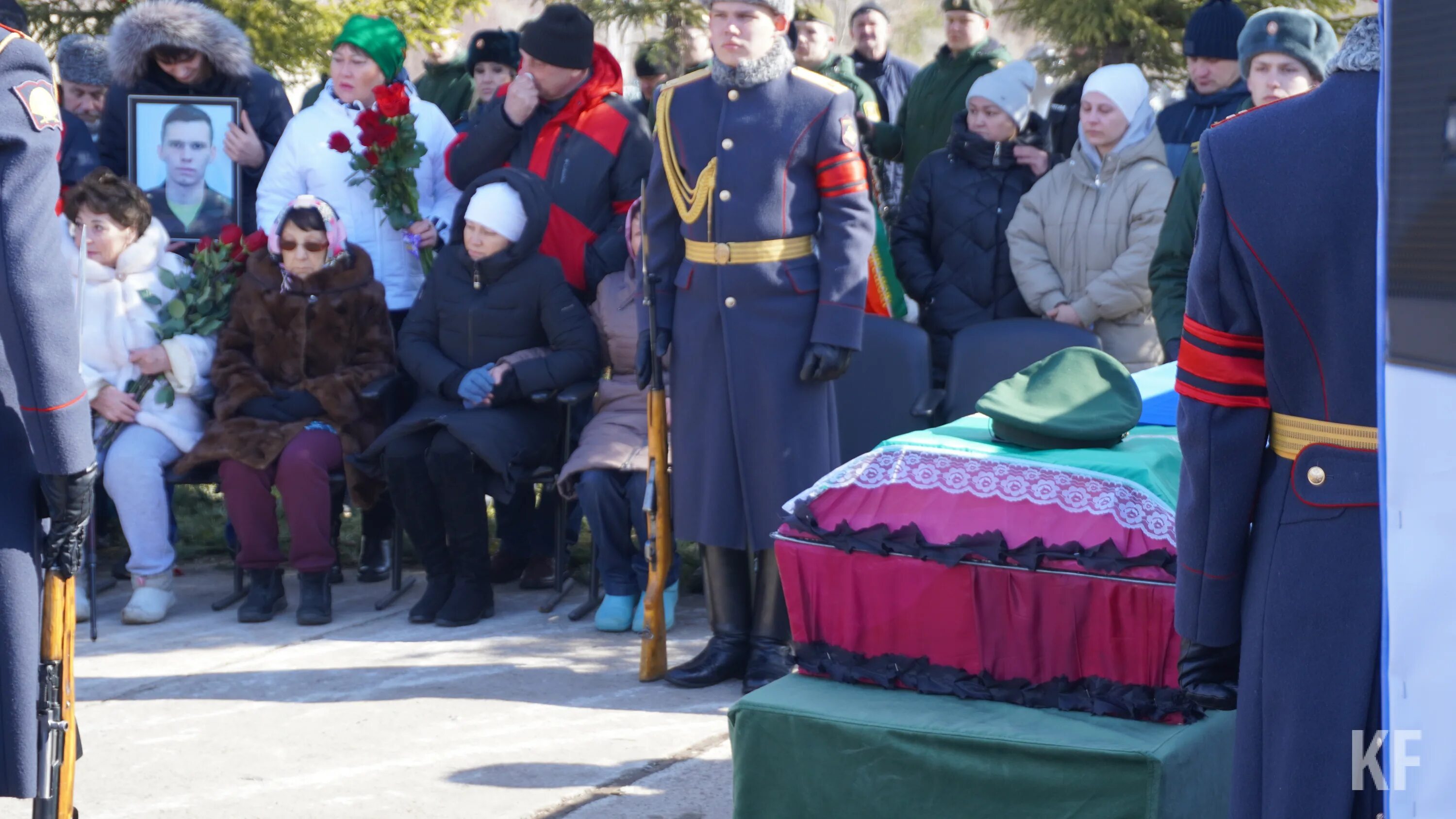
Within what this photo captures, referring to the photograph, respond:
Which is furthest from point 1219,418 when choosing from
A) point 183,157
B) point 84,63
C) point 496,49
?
point 84,63

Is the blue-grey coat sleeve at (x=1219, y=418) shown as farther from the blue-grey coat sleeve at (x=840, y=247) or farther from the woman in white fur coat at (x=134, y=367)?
the woman in white fur coat at (x=134, y=367)

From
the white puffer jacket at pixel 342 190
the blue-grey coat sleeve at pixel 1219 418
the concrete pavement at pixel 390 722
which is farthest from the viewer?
the white puffer jacket at pixel 342 190

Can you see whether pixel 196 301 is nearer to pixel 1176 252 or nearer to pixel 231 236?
pixel 231 236

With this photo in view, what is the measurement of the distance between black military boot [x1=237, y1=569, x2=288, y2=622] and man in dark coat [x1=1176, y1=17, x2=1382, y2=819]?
4185 millimetres

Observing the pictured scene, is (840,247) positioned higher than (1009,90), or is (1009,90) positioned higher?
(1009,90)

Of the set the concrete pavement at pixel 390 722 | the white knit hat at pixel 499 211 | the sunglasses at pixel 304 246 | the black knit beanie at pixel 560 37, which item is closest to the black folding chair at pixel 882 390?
the concrete pavement at pixel 390 722

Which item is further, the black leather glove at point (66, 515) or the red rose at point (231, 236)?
the red rose at point (231, 236)

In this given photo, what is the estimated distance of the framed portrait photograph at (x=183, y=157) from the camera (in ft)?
22.4

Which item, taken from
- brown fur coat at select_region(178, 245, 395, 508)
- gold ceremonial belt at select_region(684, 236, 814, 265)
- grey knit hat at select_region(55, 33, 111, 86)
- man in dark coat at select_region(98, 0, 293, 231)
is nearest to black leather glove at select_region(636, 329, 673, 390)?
gold ceremonial belt at select_region(684, 236, 814, 265)

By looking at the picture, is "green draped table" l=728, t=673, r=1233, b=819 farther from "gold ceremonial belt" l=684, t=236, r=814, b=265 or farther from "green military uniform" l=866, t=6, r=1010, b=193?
"green military uniform" l=866, t=6, r=1010, b=193

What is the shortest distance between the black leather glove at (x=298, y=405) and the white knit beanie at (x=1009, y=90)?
8.91 ft

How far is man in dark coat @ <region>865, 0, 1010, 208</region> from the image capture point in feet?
24.5

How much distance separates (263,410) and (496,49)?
219 centimetres

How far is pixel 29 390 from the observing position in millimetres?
3164
